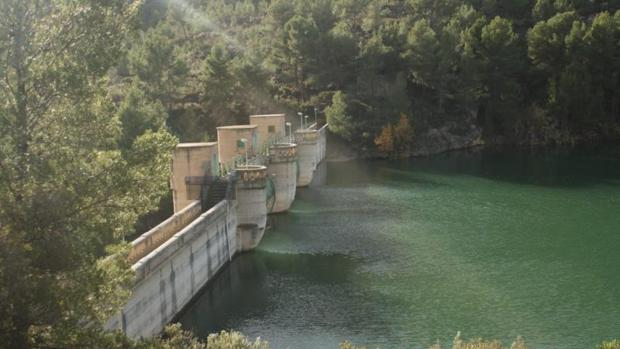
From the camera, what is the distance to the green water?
24203 mm

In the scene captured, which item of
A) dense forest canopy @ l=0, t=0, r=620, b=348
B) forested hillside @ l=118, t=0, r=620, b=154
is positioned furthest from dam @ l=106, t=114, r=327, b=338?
forested hillside @ l=118, t=0, r=620, b=154

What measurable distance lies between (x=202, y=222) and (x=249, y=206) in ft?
22.5

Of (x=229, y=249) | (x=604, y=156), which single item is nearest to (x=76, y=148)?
(x=229, y=249)

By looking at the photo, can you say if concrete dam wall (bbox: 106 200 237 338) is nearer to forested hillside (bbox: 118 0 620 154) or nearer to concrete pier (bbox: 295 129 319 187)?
concrete pier (bbox: 295 129 319 187)

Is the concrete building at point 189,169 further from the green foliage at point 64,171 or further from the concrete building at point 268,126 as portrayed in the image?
the concrete building at point 268,126

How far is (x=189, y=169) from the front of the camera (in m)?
33.2

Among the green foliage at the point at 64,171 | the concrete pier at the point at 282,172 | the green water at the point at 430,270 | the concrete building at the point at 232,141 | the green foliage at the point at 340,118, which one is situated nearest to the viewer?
the green foliage at the point at 64,171

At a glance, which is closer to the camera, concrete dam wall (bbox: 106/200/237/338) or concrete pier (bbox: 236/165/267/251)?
concrete dam wall (bbox: 106/200/237/338)

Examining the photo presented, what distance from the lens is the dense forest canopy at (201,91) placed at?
10.5 metres

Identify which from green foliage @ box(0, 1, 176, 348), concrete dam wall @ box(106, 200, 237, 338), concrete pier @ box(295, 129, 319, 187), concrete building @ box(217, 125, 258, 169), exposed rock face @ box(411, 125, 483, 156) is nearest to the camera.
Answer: green foliage @ box(0, 1, 176, 348)

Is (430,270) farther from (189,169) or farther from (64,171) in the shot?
(64,171)

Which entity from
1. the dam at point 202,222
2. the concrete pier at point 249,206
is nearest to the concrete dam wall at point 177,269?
the dam at point 202,222

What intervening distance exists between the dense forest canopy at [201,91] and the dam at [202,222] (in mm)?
5350

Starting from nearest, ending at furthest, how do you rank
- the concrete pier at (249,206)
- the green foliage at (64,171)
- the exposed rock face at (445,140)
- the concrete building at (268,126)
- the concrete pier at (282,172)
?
the green foliage at (64,171)
the concrete pier at (249,206)
the concrete pier at (282,172)
the concrete building at (268,126)
the exposed rock face at (445,140)
